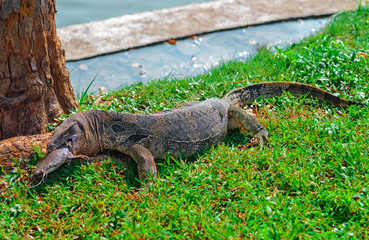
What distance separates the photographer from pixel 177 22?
9508 millimetres

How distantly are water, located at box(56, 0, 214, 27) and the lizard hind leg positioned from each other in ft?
24.4

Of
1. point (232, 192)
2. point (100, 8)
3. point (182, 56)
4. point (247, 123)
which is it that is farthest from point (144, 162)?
point (100, 8)

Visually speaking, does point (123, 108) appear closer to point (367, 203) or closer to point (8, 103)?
point (8, 103)

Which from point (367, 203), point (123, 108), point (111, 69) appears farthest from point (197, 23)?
point (367, 203)

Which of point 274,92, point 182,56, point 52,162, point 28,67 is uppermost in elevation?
point 28,67

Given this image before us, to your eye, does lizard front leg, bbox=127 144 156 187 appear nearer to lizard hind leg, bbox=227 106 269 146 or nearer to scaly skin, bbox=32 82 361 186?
scaly skin, bbox=32 82 361 186

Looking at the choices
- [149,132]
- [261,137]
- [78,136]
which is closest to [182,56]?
[261,137]

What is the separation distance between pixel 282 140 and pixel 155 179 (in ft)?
5.49

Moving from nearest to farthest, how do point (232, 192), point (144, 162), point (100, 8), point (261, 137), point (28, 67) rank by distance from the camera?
point (232, 192) → point (144, 162) → point (28, 67) → point (261, 137) → point (100, 8)

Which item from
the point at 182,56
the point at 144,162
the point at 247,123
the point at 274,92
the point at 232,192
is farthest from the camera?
the point at 182,56

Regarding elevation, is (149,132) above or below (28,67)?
below

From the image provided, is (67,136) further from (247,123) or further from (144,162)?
(247,123)

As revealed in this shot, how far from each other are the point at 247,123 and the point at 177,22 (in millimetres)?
5230

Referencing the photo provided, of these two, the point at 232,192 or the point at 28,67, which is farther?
the point at 28,67
